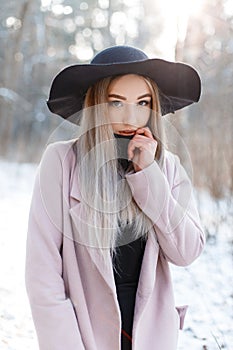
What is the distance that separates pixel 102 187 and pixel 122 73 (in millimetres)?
351

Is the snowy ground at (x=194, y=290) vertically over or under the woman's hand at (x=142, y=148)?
under

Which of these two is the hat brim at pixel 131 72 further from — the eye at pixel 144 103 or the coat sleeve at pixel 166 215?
the coat sleeve at pixel 166 215

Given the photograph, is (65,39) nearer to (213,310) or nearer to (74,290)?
(213,310)

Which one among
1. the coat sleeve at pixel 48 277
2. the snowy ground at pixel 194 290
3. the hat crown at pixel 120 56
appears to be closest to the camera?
the coat sleeve at pixel 48 277

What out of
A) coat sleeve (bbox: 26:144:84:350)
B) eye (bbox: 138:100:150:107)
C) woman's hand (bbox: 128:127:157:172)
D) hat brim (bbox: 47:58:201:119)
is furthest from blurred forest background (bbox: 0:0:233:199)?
A: coat sleeve (bbox: 26:144:84:350)

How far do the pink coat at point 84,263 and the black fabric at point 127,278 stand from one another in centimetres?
4

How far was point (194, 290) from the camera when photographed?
172 inches

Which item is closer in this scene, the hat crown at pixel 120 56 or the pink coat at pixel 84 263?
the pink coat at pixel 84 263

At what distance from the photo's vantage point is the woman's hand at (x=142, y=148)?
5.00 feet

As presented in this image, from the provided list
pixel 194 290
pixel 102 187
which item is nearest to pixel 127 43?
pixel 194 290

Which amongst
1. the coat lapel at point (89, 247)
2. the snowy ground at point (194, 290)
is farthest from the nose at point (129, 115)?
the snowy ground at point (194, 290)

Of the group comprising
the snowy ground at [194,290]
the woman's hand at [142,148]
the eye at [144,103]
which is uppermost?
the eye at [144,103]

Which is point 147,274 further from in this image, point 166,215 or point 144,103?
point 144,103

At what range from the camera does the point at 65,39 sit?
19.2 m
